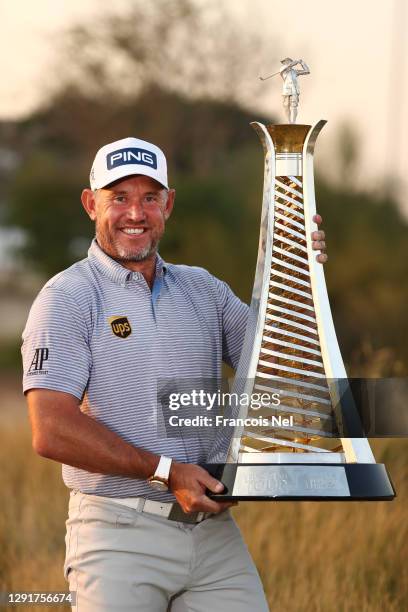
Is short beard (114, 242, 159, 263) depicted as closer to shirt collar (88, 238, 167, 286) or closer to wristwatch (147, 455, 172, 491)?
shirt collar (88, 238, 167, 286)

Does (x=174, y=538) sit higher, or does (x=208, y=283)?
(x=208, y=283)

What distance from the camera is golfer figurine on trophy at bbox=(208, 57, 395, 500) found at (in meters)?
3.42

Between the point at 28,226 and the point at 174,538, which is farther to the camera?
the point at 28,226

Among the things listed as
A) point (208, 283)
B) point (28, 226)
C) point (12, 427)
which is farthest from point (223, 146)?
point (208, 283)

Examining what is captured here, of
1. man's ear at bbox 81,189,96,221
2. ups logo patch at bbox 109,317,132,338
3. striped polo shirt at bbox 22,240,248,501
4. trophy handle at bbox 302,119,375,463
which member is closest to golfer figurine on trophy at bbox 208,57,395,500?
trophy handle at bbox 302,119,375,463

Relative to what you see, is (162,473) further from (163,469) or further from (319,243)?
(319,243)

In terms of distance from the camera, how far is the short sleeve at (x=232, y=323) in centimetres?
404

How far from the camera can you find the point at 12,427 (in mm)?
9414

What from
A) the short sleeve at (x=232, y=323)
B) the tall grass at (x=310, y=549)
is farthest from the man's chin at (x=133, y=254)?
the tall grass at (x=310, y=549)

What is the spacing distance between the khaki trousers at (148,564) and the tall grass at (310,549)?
1.52 meters

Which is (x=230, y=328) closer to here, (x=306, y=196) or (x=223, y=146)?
(x=306, y=196)

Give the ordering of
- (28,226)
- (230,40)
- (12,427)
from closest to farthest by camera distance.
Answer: (12,427)
(230,40)
(28,226)

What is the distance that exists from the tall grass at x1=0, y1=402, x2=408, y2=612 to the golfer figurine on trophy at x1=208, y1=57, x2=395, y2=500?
192 centimetres

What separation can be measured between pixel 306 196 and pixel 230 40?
17.3 metres
